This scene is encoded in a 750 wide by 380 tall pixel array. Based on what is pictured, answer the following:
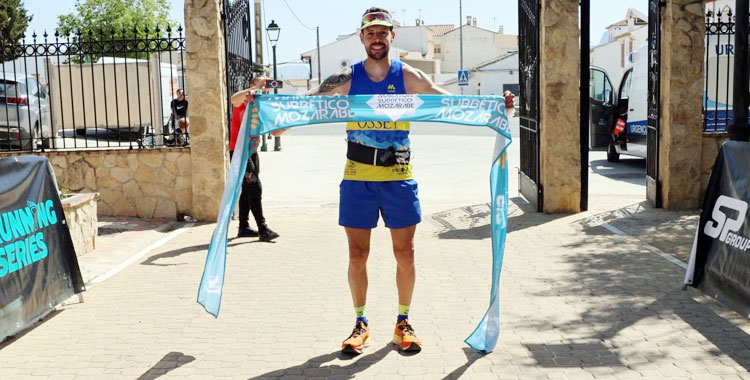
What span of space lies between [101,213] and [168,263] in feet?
10.8

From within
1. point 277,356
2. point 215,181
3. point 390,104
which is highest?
point 390,104

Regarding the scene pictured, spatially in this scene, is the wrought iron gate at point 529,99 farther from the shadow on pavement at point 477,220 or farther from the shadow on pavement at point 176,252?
the shadow on pavement at point 176,252

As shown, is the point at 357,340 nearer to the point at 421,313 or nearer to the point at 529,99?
the point at 421,313

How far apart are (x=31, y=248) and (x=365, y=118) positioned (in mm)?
2613

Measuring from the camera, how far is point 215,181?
1051cm

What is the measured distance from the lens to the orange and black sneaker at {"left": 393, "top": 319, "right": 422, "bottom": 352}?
197 inches

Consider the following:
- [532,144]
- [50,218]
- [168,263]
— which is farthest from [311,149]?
[50,218]

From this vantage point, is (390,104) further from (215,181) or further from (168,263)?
(215,181)

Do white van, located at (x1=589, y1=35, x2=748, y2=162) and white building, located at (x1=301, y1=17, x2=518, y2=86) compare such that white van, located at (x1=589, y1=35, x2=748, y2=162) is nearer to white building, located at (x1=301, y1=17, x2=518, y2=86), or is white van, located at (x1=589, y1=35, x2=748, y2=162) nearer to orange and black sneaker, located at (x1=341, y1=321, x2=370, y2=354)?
orange and black sneaker, located at (x1=341, y1=321, x2=370, y2=354)

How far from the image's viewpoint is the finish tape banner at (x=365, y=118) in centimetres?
503

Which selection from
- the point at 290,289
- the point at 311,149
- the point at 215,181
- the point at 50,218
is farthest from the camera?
the point at 311,149

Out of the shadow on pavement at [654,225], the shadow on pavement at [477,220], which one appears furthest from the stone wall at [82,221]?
the shadow on pavement at [654,225]

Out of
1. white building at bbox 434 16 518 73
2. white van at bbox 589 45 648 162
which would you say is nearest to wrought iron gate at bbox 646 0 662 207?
white van at bbox 589 45 648 162

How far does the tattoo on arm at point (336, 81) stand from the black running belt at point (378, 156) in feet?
1.46
